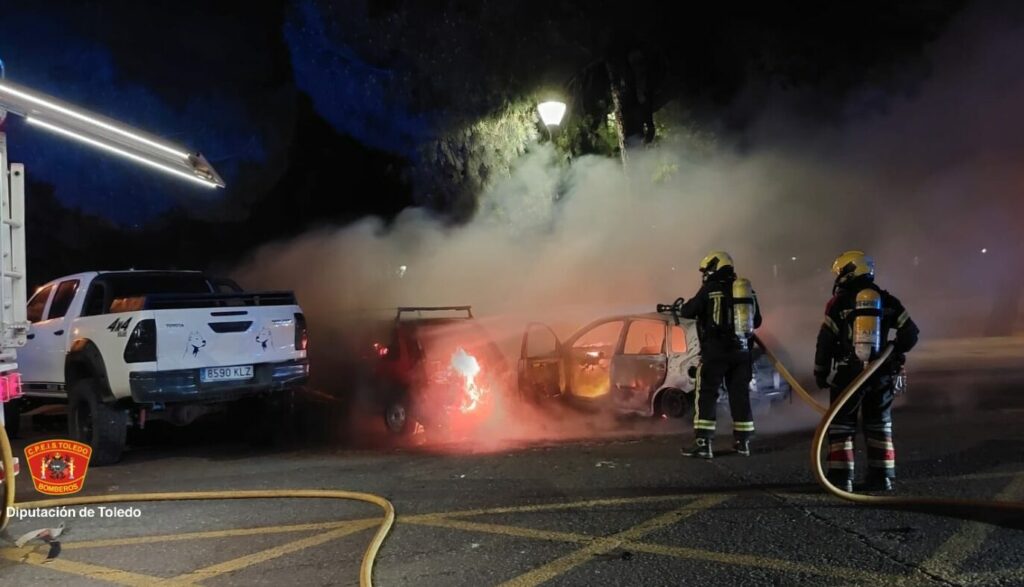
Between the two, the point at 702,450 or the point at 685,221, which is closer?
the point at 702,450

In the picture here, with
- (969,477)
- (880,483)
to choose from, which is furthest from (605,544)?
(969,477)

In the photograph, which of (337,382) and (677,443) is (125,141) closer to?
(677,443)

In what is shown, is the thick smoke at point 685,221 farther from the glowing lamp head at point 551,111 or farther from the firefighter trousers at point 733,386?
the firefighter trousers at point 733,386

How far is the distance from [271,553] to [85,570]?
0.96 meters

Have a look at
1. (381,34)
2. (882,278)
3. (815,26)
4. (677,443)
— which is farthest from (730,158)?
(882,278)

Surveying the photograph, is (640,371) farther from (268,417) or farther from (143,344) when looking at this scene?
(143,344)

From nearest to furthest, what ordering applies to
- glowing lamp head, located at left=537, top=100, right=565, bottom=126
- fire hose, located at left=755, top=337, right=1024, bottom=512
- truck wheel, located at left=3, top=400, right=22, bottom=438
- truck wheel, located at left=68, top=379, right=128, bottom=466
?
fire hose, located at left=755, top=337, right=1024, bottom=512, truck wheel, located at left=68, top=379, right=128, bottom=466, truck wheel, located at left=3, top=400, right=22, bottom=438, glowing lamp head, located at left=537, top=100, right=565, bottom=126

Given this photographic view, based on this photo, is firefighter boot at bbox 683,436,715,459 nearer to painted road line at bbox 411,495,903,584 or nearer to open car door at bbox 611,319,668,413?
open car door at bbox 611,319,668,413

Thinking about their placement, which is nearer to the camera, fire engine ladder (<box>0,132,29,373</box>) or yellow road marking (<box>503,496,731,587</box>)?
yellow road marking (<box>503,496,731,587</box>)

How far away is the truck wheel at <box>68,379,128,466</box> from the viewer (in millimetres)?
6754

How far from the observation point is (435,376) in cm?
812

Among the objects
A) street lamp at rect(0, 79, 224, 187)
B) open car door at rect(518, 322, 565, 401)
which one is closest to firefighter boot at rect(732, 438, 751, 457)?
open car door at rect(518, 322, 565, 401)

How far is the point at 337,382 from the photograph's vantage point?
42.3 ft

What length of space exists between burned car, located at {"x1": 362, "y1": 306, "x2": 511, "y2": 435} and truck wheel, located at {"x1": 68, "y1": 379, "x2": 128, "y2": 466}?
265cm
